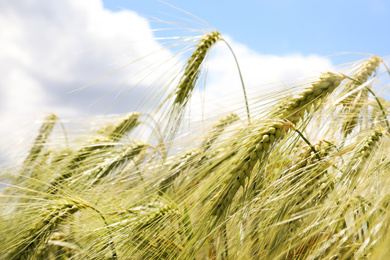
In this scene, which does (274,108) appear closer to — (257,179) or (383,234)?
(257,179)

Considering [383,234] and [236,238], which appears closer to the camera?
[383,234]

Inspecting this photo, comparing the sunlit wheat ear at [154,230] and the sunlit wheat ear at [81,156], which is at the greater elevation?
the sunlit wheat ear at [81,156]

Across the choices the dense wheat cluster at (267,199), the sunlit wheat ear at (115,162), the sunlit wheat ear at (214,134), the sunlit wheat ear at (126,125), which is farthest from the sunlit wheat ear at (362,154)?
the sunlit wheat ear at (126,125)

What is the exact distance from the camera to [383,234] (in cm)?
57

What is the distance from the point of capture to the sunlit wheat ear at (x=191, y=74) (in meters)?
1.43

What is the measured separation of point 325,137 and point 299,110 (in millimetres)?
191

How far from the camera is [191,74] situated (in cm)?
145

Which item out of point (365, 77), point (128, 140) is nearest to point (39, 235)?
point (128, 140)

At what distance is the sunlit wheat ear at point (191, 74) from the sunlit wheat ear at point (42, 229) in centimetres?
54

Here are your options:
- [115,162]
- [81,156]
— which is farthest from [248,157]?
[81,156]

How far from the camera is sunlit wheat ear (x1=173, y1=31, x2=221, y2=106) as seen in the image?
1427 mm

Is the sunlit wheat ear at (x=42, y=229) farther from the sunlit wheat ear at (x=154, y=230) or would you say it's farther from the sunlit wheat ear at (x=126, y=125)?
the sunlit wheat ear at (x=126, y=125)

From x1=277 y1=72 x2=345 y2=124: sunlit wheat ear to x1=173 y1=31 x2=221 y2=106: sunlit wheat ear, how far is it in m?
0.53

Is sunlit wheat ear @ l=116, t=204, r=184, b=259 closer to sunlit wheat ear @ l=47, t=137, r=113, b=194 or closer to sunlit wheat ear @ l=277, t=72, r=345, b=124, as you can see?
sunlit wheat ear @ l=277, t=72, r=345, b=124
